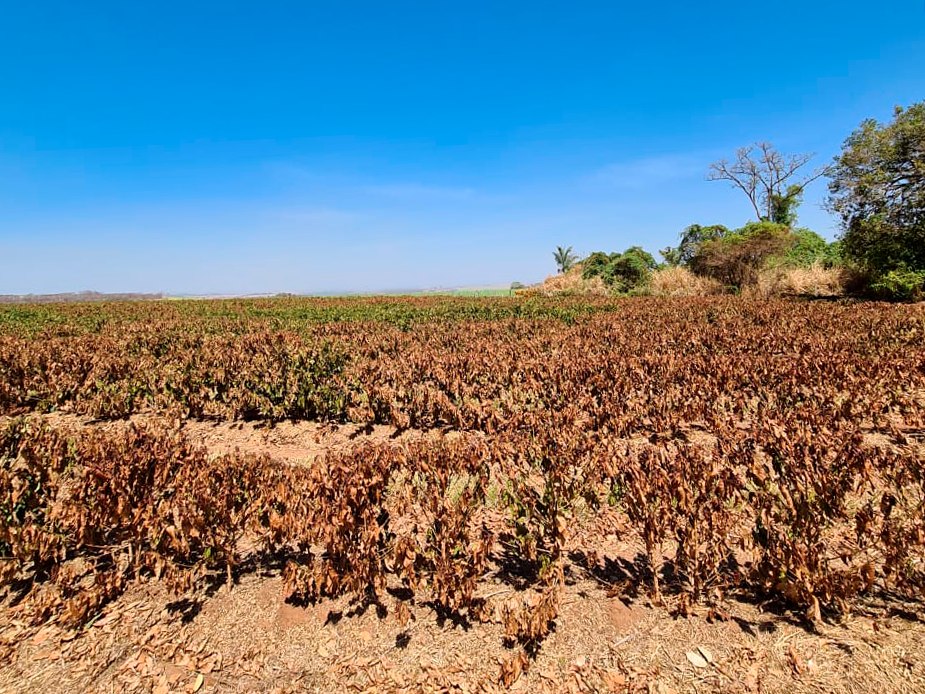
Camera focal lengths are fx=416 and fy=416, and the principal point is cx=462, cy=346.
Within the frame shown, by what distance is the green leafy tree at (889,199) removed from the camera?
1769cm

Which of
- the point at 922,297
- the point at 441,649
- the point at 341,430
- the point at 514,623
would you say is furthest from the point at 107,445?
the point at 922,297

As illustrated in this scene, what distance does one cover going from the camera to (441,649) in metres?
2.10

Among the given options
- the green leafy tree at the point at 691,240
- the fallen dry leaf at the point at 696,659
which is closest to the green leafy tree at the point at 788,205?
the green leafy tree at the point at 691,240

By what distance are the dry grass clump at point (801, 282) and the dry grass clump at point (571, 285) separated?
1044 centimetres

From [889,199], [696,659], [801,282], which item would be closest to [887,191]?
[889,199]

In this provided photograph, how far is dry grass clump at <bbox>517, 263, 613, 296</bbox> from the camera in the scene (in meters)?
34.8

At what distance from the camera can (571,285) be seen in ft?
125

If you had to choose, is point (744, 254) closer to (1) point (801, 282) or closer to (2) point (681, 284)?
(1) point (801, 282)

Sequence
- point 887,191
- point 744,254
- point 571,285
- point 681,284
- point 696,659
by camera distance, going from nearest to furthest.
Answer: point 696,659
point 887,191
point 744,254
point 681,284
point 571,285

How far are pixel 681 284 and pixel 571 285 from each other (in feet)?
32.4

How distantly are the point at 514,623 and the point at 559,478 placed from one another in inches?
38.8

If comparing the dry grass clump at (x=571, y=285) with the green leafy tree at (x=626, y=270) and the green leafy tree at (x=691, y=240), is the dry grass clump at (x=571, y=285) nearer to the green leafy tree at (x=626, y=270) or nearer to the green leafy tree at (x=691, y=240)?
the green leafy tree at (x=626, y=270)

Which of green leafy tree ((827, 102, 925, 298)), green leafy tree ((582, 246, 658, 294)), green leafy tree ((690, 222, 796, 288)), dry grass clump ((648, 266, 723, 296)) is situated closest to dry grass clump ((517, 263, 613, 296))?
green leafy tree ((582, 246, 658, 294))

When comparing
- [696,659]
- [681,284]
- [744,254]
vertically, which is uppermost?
[744,254]
